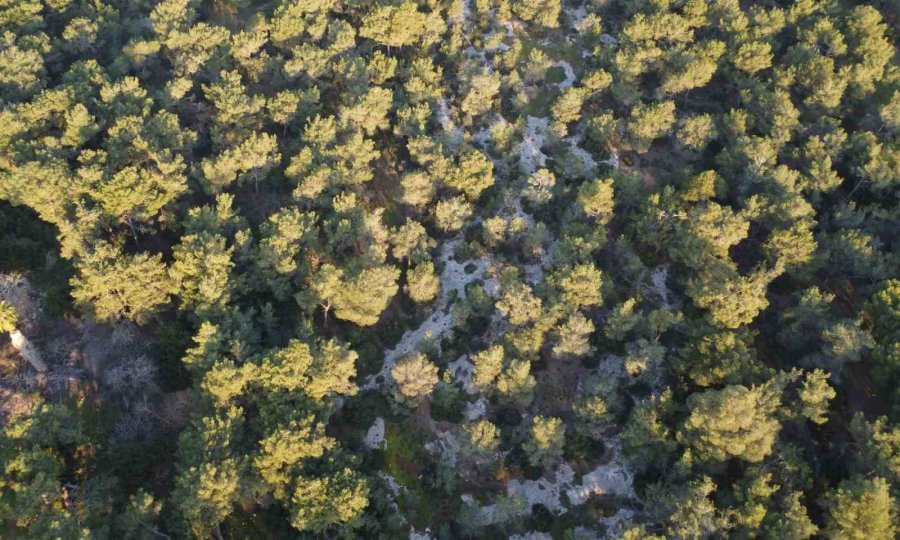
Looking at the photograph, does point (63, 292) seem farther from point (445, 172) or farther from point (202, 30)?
point (445, 172)

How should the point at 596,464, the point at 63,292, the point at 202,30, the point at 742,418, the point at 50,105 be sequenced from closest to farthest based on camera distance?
the point at 742,418 → the point at 596,464 → the point at 63,292 → the point at 50,105 → the point at 202,30

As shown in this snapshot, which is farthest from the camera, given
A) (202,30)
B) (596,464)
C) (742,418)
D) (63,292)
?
(202,30)

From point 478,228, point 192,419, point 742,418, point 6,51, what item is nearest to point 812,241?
point 742,418

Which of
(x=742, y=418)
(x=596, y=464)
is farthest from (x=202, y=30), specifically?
(x=742, y=418)

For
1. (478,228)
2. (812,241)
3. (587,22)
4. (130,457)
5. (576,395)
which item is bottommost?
(130,457)

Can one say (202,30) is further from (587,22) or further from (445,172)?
(587,22)

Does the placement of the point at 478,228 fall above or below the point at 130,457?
above

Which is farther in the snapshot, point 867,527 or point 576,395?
point 576,395
